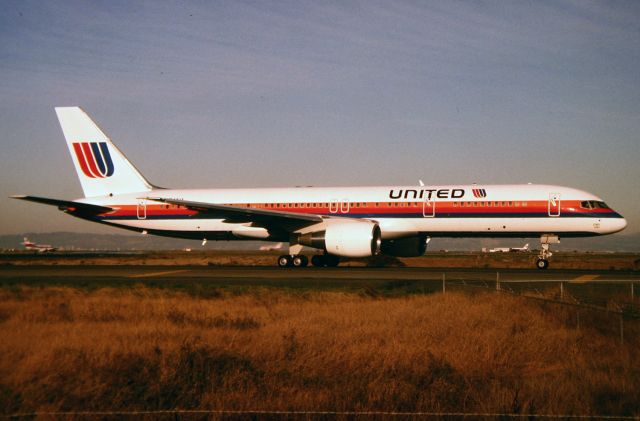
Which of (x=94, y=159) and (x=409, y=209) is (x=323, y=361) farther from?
(x=94, y=159)

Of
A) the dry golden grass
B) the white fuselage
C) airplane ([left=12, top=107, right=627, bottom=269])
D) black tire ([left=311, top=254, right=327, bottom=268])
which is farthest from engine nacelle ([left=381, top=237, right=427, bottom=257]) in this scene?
the dry golden grass

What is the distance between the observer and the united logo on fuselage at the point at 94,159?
38781 mm

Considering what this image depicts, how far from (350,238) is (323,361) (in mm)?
20050

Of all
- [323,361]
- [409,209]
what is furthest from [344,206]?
[323,361]

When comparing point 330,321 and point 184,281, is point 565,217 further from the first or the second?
point 330,321

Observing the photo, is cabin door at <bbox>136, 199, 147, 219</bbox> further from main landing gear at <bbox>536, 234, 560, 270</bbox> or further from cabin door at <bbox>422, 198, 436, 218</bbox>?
main landing gear at <bbox>536, 234, 560, 270</bbox>

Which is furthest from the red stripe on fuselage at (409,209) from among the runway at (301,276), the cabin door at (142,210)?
the runway at (301,276)

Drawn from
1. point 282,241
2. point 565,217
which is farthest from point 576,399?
point 282,241

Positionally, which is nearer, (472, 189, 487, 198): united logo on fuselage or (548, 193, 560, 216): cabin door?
(548, 193, 560, 216): cabin door

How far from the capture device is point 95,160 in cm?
3888

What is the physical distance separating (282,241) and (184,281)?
35.1 ft

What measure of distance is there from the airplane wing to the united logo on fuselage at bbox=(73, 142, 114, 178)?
803 centimetres

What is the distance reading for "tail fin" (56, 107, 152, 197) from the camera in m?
38.8

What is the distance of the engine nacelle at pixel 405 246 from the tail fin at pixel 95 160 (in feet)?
49.4
